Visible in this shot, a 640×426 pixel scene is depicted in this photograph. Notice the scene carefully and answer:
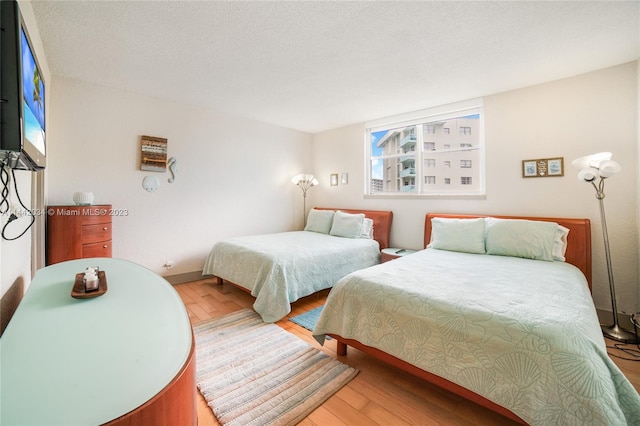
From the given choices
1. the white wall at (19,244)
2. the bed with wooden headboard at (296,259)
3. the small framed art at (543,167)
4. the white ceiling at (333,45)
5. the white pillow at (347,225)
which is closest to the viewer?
the white wall at (19,244)

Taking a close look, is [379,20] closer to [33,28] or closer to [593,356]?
[593,356]

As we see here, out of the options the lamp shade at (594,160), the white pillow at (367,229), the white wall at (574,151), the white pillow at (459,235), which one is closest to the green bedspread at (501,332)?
the white pillow at (459,235)

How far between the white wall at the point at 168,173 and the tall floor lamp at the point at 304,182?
0.22 m

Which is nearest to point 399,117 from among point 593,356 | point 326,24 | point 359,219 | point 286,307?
point 359,219

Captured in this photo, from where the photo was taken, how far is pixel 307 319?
8.53 ft

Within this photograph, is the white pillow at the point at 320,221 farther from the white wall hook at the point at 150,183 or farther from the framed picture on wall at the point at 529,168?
the framed picture on wall at the point at 529,168

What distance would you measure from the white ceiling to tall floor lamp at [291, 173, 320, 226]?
181cm

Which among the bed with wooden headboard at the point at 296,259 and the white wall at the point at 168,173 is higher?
the white wall at the point at 168,173

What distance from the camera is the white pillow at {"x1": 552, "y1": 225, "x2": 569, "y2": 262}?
2.43 metres

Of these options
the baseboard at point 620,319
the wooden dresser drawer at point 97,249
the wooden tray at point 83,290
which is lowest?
the baseboard at point 620,319

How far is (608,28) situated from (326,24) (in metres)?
2.08

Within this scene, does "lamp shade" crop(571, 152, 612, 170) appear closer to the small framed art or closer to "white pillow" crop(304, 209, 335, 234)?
the small framed art

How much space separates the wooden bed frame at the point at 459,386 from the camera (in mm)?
1308

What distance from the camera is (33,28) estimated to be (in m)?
Result: 1.88
